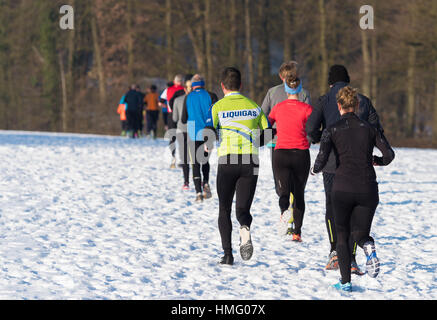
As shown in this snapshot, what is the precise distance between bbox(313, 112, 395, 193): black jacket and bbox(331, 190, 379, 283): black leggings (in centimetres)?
7

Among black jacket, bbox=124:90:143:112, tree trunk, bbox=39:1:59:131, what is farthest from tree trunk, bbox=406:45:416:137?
tree trunk, bbox=39:1:59:131

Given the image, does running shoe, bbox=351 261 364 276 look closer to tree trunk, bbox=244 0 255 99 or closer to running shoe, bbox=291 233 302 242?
running shoe, bbox=291 233 302 242

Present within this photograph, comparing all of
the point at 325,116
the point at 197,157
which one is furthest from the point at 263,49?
the point at 325,116

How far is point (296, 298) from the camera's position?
6.39m

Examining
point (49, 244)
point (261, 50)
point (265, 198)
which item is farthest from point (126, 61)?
point (49, 244)

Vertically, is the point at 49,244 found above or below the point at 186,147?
below

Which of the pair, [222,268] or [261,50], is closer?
[222,268]

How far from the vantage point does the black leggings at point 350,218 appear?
20.5 feet

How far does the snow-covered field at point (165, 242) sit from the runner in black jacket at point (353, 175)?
487 mm

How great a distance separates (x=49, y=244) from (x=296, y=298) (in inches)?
137

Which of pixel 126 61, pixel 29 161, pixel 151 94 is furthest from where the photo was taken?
pixel 126 61

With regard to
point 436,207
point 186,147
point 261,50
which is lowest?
point 436,207

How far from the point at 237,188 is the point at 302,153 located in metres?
1.11

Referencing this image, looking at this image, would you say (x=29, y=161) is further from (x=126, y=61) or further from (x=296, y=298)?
(x=126, y=61)
